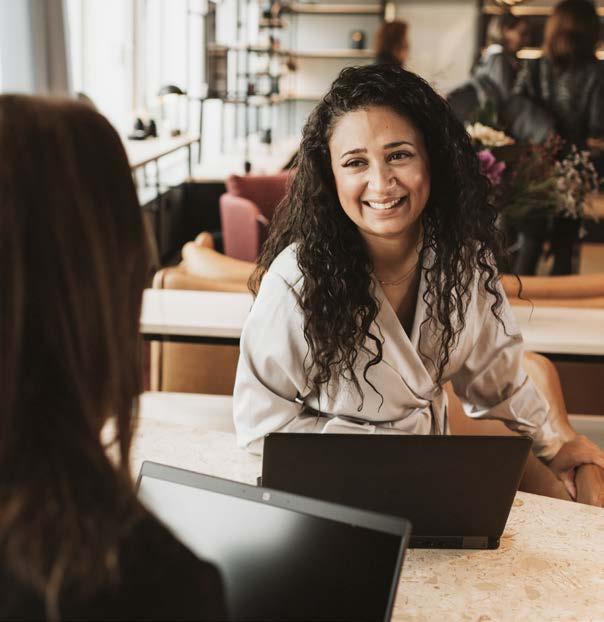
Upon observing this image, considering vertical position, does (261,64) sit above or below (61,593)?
below

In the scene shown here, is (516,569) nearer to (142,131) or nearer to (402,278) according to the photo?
(402,278)

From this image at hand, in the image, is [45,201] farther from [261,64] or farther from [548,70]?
[261,64]

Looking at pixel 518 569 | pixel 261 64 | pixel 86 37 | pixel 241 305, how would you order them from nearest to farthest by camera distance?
pixel 518 569 → pixel 241 305 → pixel 86 37 → pixel 261 64

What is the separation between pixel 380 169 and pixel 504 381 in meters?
0.50

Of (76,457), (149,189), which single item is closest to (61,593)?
(76,457)

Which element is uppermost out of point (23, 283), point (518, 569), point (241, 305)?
point (23, 283)

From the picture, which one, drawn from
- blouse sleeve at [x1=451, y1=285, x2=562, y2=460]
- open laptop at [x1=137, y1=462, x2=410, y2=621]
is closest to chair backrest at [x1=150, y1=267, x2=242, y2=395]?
blouse sleeve at [x1=451, y1=285, x2=562, y2=460]

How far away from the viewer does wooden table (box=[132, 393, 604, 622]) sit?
42.9 inches

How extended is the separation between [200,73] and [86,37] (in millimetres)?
2495

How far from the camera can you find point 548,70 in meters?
4.84

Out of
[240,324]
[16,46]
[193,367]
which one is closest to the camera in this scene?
[240,324]

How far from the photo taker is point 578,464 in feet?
5.33

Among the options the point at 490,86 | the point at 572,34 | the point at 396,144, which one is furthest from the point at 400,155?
the point at 490,86

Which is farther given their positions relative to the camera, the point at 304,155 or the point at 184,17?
the point at 184,17
